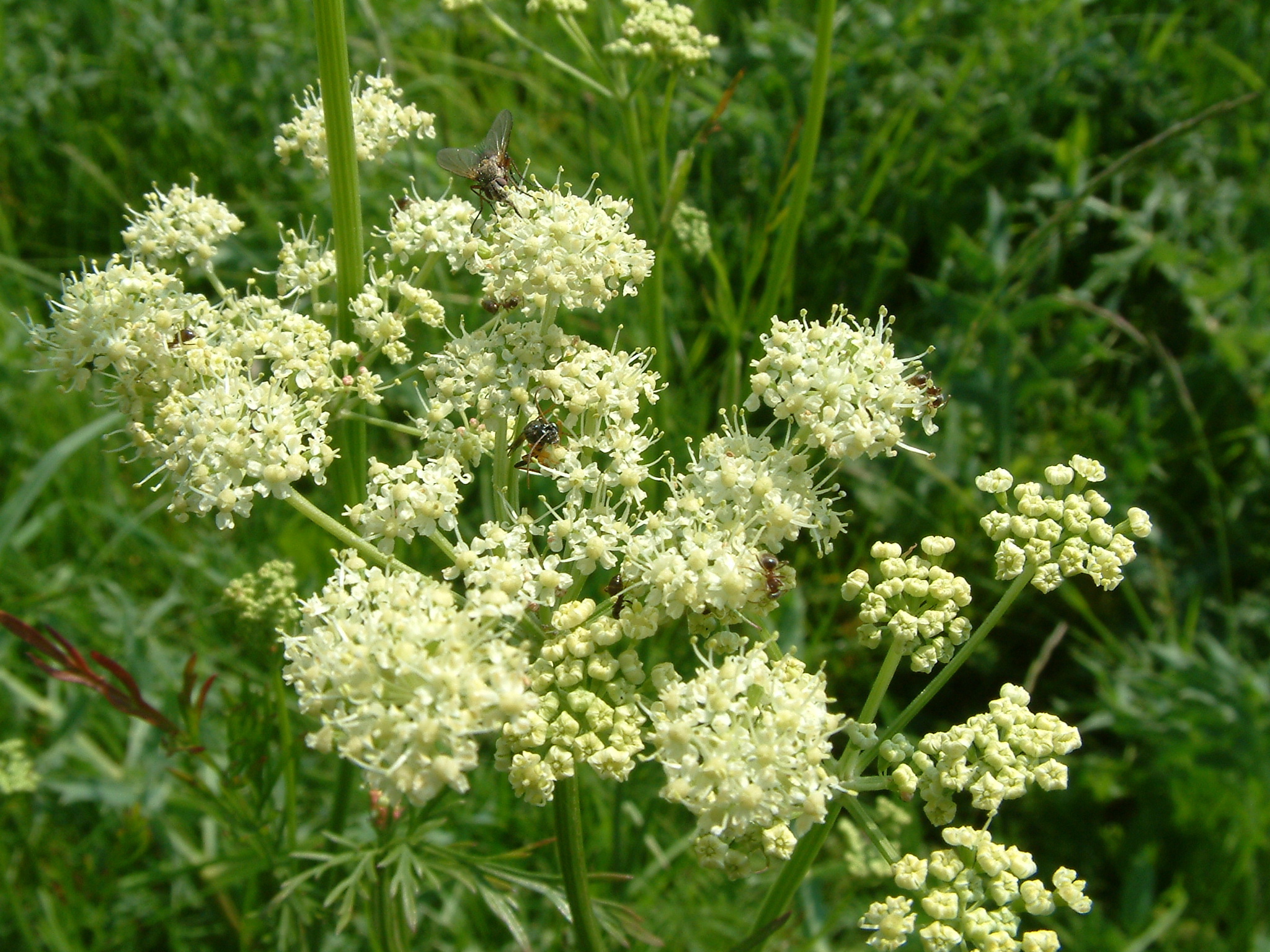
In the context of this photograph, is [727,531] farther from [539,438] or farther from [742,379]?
[742,379]

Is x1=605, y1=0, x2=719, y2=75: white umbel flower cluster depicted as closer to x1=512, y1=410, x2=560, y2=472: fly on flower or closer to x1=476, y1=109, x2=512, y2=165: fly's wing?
x1=476, y1=109, x2=512, y2=165: fly's wing

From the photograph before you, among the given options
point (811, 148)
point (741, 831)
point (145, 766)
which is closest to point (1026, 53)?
point (811, 148)

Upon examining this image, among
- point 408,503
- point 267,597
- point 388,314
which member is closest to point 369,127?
point 388,314

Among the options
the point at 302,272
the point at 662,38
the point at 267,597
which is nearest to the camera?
the point at 302,272

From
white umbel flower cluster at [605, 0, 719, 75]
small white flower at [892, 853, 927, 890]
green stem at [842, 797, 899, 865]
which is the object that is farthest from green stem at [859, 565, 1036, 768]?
white umbel flower cluster at [605, 0, 719, 75]

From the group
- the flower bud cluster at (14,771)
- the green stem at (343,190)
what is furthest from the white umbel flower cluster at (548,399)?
the flower bud cluster at (14,771)

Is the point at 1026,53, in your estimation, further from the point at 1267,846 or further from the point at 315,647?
the point at 315,647
